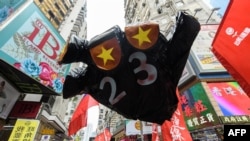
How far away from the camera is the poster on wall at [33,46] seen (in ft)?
21.6

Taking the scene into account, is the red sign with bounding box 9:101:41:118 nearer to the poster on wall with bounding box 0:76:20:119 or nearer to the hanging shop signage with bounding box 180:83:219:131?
the poster on wall with bounding box 0:76:20:119

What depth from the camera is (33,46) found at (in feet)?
25.4

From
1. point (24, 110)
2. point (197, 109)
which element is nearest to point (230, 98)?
point (197, 109)

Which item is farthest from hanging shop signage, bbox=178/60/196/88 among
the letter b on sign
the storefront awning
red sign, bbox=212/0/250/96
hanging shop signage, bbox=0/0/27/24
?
hanging shop signage, bbox=0/0/27/24

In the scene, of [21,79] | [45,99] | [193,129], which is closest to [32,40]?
[21,79]

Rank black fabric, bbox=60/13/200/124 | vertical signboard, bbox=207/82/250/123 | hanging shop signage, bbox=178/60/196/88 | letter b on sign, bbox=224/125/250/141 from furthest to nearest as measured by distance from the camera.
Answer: hanging shop signage, bbox=178/60/196/88, vertical signboard, bbox=207/82/250/123, black fabric, bbox=60/13/200/124, letter b on sign, bbox=224/125/250/141

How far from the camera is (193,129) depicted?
8656 mm

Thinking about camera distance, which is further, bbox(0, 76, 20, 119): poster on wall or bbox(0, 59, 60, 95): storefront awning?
bbox(0, 76, 20, 119): poster on wall

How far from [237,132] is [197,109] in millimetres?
6697

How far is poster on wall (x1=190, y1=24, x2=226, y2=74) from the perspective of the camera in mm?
10043

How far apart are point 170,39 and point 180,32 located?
→ 0.20 meters

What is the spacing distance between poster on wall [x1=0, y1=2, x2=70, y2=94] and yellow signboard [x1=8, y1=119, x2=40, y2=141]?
1.59 meters

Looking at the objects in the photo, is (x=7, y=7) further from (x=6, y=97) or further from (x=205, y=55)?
(x=205, y=55)

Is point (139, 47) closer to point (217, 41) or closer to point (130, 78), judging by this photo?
point (130, 78)
